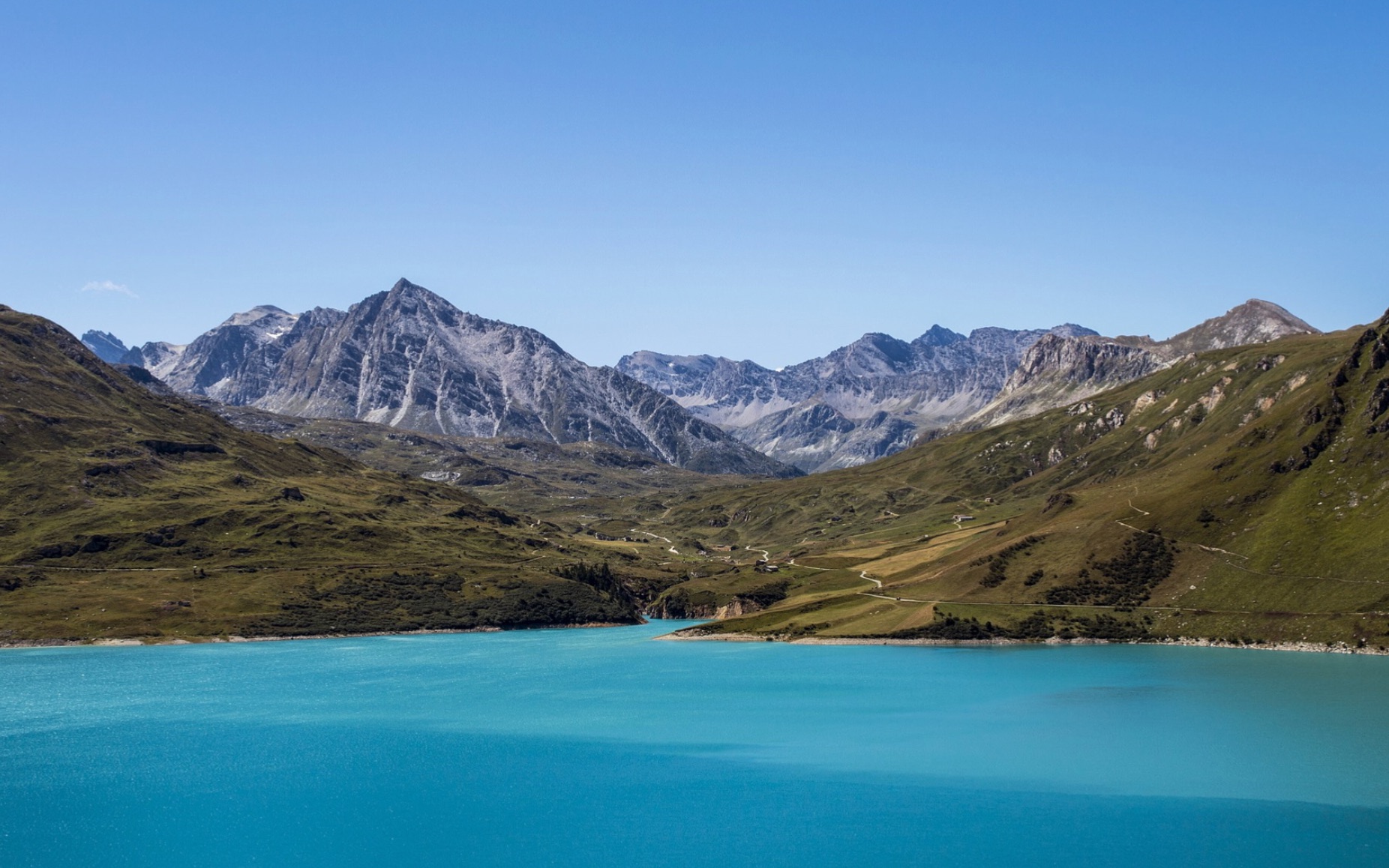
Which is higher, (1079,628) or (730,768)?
(1079,628)

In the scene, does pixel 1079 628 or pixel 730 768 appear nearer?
pixel 730 768

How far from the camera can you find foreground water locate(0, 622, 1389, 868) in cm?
8288

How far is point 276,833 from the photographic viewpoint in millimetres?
87500

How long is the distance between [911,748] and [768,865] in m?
40.7

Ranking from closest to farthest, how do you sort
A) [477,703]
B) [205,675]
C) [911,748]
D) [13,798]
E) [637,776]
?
[13,798], [637,776], [911,748], [477,703], [205,675]

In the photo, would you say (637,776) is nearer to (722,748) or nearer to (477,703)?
(722,748)

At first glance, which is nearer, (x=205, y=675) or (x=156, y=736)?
(x=156, y=736)

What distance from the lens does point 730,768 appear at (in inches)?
4316

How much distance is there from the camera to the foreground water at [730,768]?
82.9 meters

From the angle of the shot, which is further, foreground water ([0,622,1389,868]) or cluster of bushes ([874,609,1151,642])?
cluster of bushes ([874,609,1151,642])

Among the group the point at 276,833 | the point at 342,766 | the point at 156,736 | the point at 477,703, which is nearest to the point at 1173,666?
the point at 477,703

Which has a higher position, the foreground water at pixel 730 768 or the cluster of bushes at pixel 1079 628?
the cluster of bushes at pixel 1079 628

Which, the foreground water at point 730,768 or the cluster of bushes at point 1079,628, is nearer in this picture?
the foreground water at point 730,768

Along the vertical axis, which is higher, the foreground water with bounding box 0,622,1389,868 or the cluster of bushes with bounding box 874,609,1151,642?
the cluster of bushes with bounding box 874,609,1151,642
